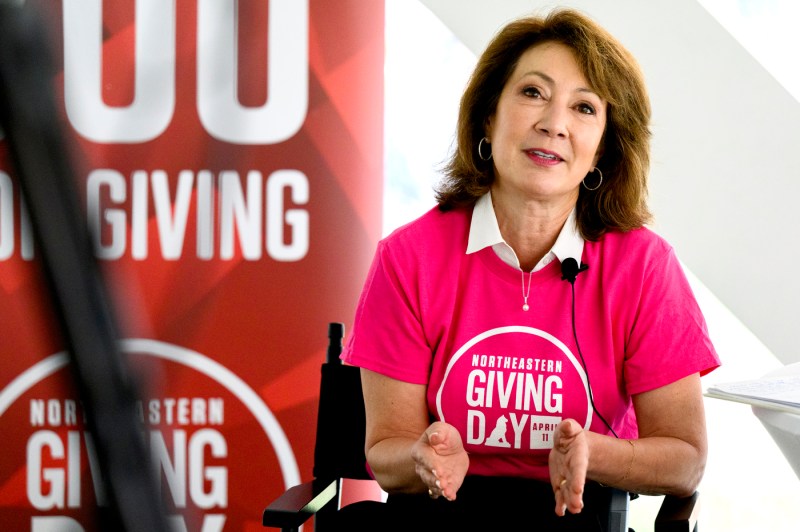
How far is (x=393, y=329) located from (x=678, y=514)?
0.56 m

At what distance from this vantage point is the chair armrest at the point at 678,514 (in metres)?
1.26

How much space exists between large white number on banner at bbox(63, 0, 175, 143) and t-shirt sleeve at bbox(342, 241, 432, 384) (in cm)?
84

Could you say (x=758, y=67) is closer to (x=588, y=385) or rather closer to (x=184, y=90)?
(x=588, y=385)

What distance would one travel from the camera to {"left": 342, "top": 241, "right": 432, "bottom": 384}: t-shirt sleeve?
1544 mm

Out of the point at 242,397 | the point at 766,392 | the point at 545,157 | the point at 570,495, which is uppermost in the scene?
the point at 545,157

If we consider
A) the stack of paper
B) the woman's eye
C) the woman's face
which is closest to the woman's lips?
the woman's face

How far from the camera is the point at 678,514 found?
132cm

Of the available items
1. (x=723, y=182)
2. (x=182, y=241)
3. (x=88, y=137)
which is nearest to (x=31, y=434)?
(x=182, y=241)

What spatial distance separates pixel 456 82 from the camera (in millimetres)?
2779

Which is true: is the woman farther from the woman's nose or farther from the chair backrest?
the chair backrest

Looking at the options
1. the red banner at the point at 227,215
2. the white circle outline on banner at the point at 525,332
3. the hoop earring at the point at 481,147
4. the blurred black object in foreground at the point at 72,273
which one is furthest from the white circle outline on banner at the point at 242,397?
the blurred black object in foreground at the point at 72,273

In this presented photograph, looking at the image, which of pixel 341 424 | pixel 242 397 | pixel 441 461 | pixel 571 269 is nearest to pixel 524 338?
pixel 571 269

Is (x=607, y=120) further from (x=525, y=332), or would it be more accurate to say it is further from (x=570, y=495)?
(x=570, y=495)

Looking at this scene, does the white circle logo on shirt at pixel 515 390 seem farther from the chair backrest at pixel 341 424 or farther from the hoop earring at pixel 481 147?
the hoop earring at pixel 481 147
